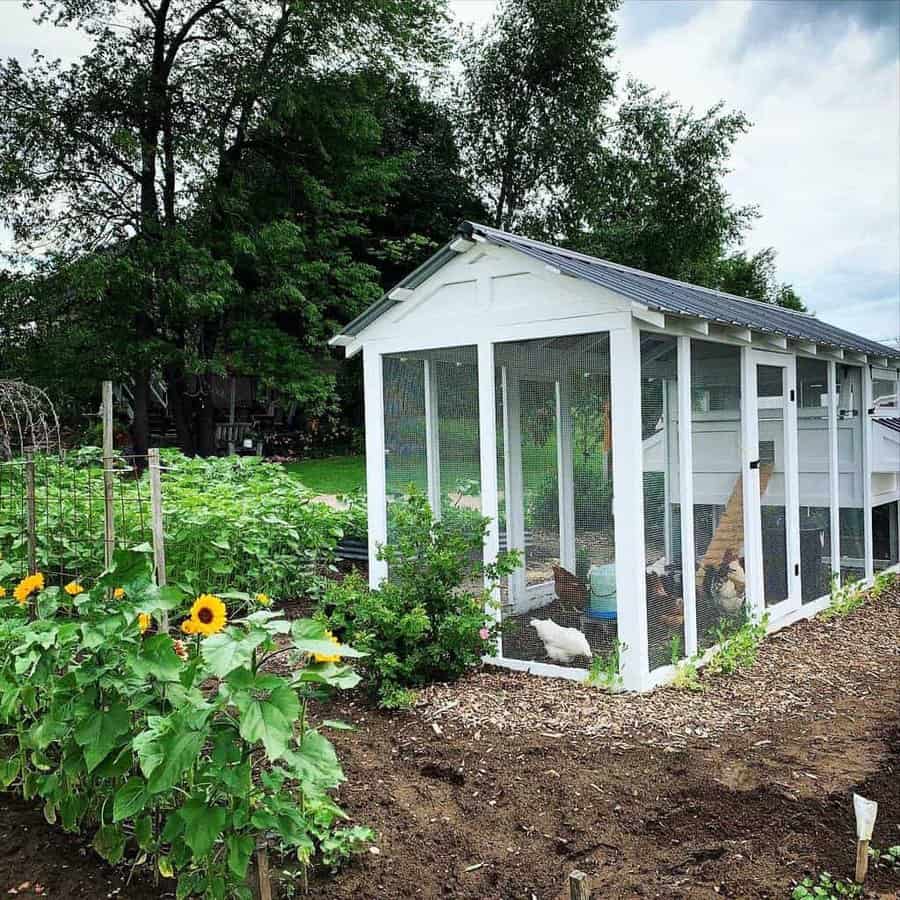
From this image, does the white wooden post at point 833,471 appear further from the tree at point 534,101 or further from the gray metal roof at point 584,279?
the tree at point 534,101

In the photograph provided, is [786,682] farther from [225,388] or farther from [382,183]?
[225,388]

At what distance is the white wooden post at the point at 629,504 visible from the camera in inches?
175

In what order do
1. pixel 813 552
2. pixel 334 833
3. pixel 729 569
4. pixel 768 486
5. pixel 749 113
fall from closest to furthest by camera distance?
pixel 334 833 → pixel 729 569 → pixel 768 486 → pixel 813 552 → pixel 749 113

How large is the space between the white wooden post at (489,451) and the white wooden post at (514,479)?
0.23 ft

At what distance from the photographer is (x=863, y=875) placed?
249 centimetres

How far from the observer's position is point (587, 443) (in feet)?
15.2

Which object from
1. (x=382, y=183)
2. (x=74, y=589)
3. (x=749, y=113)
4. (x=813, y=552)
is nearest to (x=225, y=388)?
(x=382, y=183)

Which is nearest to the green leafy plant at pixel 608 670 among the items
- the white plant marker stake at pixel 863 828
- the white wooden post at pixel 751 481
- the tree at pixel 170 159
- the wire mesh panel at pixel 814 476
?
the white wooden post at pixel 751 481

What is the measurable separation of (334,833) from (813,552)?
4.81 m

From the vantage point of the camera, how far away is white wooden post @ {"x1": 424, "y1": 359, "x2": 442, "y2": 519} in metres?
5.28

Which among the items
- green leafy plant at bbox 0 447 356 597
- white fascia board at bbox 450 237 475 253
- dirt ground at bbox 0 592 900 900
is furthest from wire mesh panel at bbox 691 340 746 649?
green leafy plant at bbox 0 447 356 597

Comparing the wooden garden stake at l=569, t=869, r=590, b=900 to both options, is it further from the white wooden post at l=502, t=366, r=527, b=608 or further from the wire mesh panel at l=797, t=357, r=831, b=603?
the wire mesh panel at l=797, t=357, r=831, b=603

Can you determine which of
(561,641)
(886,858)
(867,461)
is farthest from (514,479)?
(867,461)

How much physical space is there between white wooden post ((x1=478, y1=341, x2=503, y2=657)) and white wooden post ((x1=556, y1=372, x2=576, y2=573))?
40 centimetres
